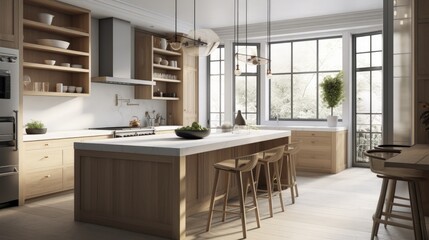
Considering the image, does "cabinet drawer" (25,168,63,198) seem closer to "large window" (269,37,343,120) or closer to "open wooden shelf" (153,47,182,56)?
"open wooden shelf" (153,47,182,56)

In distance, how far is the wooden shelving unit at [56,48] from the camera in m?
5.81

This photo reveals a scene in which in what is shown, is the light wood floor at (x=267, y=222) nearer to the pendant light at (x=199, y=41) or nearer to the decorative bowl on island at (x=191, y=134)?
the decorative bowl on island at (x=191, y=134)

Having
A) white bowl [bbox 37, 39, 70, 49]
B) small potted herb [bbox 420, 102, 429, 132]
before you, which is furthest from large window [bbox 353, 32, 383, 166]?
white bowl [bbox 37, 39, 70, 49]

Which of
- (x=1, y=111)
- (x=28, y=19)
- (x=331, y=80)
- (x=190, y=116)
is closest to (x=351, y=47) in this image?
(x=331, y=80)

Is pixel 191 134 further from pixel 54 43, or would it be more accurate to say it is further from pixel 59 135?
pixel 54 43

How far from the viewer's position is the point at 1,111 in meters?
4.75

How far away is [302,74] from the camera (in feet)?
28.3

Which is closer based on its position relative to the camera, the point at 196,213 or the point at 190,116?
the point at 196,213

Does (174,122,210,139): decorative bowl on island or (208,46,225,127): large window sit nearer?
(174,122,210,139): decorative bowl on island

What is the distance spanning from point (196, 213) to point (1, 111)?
2532 millimetres

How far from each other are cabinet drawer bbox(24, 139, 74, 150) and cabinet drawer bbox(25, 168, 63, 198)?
32 cm

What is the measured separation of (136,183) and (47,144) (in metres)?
2.13

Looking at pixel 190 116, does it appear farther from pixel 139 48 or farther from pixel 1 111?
pixel 1 111

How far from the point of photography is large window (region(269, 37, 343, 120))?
844cm
